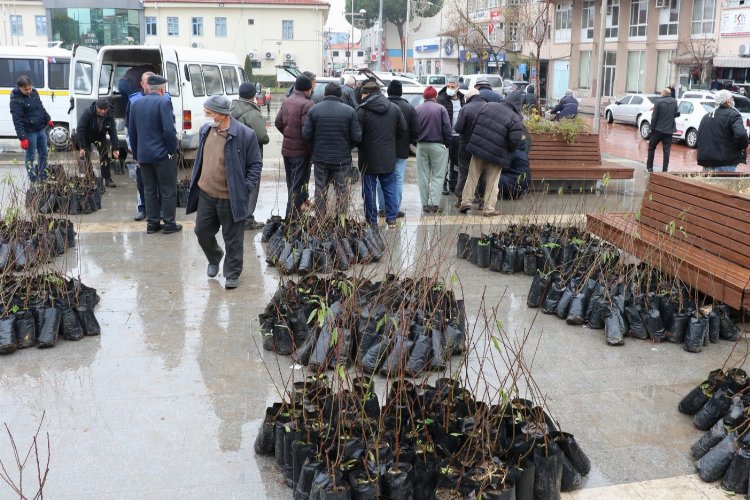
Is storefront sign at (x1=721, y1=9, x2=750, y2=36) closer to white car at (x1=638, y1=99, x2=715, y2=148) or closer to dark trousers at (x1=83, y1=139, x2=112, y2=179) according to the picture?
white car at (x1=638, y1=99, x2=715, y2=148)

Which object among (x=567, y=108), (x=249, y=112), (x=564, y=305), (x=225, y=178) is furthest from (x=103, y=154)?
(x=567, y=108)

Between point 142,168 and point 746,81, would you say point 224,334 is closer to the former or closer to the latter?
point 142,168

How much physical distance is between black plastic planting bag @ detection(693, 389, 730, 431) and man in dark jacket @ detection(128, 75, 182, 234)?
6.15 metres

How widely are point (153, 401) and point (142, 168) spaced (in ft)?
15.0

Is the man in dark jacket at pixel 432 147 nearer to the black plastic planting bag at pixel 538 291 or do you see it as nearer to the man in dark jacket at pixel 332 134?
the man in dark jacket at pixel 332 134

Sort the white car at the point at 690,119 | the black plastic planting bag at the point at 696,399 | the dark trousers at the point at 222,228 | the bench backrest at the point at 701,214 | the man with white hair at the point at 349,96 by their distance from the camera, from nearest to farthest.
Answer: the black plastic planting bag at the point at 696,399 → the bench backrest at the point at 701,214 → the dark trousers at the point at 222,228 → the man with white hair at the point at 349,96 → the white car at the point at 690,119

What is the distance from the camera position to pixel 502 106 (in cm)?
980

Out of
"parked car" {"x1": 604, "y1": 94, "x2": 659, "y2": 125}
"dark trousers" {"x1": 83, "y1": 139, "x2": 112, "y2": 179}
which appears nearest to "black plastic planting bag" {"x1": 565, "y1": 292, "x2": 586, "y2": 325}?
"dark trousers" {"x1": 83, "y1": 139, "x2": 112, "y2": 179}

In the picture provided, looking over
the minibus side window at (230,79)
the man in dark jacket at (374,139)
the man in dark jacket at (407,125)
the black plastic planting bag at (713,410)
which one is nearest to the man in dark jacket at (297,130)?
the man in dark jacket at (374,139)

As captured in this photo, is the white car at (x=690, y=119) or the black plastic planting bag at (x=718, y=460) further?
the white car at (x=690, y=119)

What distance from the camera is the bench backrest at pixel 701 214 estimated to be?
6152 millimetres

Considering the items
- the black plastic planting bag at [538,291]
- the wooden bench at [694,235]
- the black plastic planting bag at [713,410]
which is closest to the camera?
the black plastic planting bag at [713,410]

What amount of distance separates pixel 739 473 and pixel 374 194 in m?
5.84

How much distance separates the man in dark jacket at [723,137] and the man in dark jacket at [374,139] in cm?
409
